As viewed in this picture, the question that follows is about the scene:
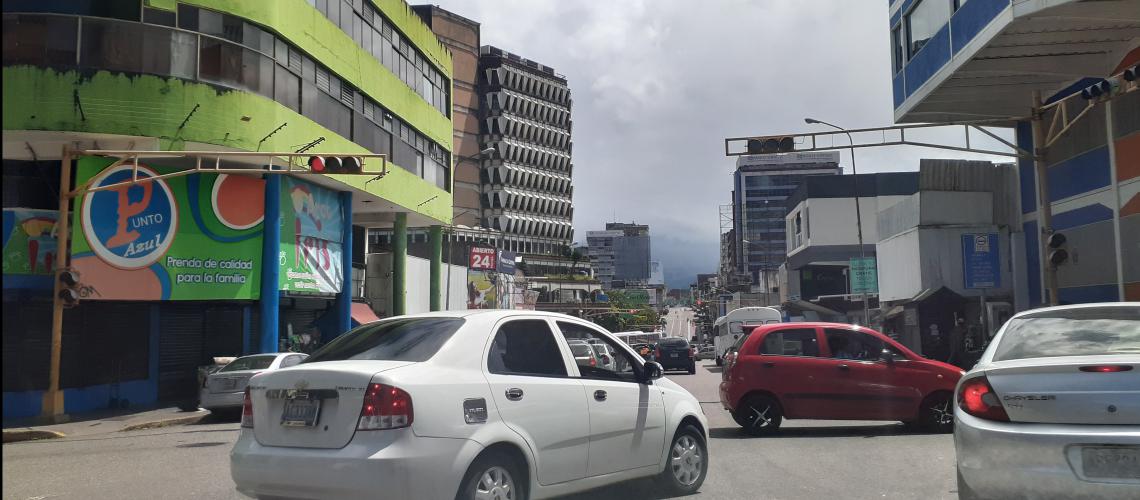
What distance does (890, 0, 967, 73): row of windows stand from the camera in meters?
22.3

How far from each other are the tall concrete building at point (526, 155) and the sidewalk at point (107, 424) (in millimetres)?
96563

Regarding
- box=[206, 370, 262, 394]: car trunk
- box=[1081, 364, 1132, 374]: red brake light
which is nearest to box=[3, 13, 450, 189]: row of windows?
box=[206, 370, 262, 394]: car trunk

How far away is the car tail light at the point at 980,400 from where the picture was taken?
5227mm

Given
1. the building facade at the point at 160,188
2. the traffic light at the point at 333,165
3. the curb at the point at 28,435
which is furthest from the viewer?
the building facade at the point at 160,188

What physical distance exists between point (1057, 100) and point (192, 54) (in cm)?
2072

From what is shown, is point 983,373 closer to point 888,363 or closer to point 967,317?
point 888,363

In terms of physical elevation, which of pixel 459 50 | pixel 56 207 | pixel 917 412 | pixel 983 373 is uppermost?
pixel 459 50

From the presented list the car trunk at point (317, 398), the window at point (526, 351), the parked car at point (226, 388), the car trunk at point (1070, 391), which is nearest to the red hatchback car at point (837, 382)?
the window at point (526, 351)

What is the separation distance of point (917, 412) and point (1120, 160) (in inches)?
493

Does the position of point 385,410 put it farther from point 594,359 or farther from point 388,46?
point 388,46

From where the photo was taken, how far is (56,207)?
67.5 feet

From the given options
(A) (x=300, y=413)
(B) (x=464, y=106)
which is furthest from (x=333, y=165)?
(B) (x=464, y=106)

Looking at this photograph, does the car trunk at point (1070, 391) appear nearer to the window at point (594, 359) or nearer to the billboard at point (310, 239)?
the window at point (594, 359)

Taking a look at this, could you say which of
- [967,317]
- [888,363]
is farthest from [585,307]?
[888,363]
